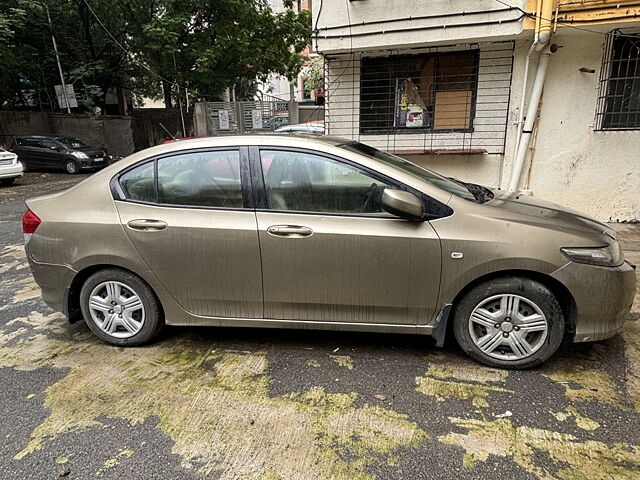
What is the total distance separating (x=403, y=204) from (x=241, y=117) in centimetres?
1610

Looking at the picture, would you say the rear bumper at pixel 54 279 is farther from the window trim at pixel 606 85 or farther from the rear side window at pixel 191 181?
the window trim at pixel 606 85

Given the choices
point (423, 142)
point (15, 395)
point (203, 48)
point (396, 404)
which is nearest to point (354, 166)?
point (396, 404)

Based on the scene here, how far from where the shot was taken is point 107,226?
135 inches

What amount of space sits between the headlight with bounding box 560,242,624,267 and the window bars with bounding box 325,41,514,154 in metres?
4.82

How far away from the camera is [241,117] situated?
18.0m

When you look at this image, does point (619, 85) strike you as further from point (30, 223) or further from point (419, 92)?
point (30, 223)

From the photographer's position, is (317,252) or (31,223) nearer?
(317,252)

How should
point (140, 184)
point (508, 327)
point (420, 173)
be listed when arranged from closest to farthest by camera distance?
point (508, 327), point (140, 184), point (420, 173)

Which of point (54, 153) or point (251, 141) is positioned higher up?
point (251, 141)

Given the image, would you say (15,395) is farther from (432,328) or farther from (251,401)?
(432,328)

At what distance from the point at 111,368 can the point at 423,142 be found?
623 centimetres

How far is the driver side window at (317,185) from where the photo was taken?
3.19 m

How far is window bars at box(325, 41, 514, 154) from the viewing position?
294 inches

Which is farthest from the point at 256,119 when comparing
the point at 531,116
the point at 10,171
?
the point at 531,116
